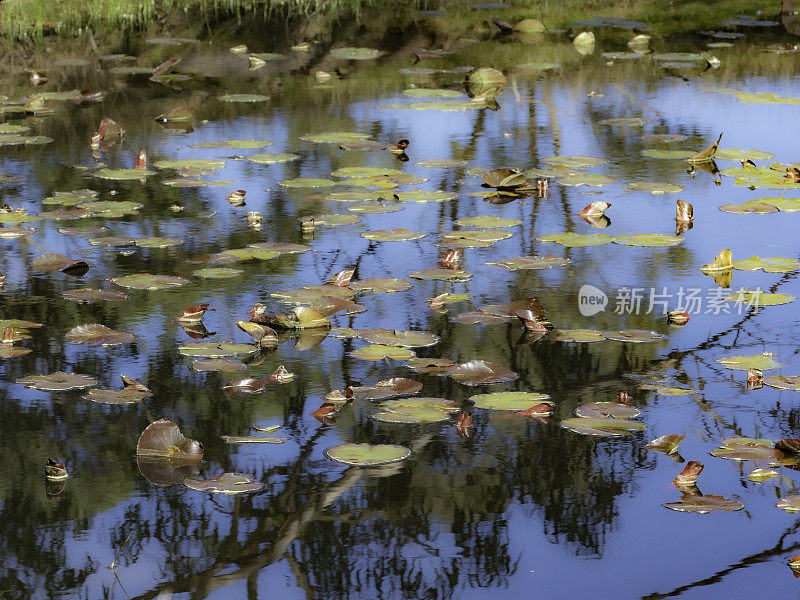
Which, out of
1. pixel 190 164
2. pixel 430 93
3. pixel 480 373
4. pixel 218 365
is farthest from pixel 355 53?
pixel 480 373

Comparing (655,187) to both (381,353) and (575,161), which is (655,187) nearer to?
(575,161)

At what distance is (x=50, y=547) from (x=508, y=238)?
7.62ft

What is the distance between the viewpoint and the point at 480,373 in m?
2.72

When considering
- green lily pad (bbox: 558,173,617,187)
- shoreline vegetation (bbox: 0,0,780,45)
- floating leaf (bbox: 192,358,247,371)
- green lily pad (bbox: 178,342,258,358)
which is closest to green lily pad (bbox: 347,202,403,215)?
green lily pad (bbox: 558,173,617,187)

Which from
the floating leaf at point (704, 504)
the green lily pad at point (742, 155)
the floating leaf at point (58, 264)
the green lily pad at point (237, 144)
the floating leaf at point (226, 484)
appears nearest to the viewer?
the floating leaf at point (704, 504)

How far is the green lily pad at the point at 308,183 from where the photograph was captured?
4695 millimetres

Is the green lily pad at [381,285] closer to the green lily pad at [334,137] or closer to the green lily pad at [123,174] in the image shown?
the green lily pad at [123,174]

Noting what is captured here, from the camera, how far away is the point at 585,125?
5855mm

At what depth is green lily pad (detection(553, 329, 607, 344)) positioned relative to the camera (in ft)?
9.68

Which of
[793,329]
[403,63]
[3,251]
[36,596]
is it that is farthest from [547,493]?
[403,63]

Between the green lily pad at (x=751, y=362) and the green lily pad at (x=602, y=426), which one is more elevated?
the green lily pad at (x=751, y=362)

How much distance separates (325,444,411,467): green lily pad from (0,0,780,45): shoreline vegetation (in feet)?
27.4

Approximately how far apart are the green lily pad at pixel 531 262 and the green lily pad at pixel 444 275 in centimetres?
15

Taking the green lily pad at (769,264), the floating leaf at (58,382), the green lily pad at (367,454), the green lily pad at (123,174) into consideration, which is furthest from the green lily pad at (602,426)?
the green lily pad at (123,174)
